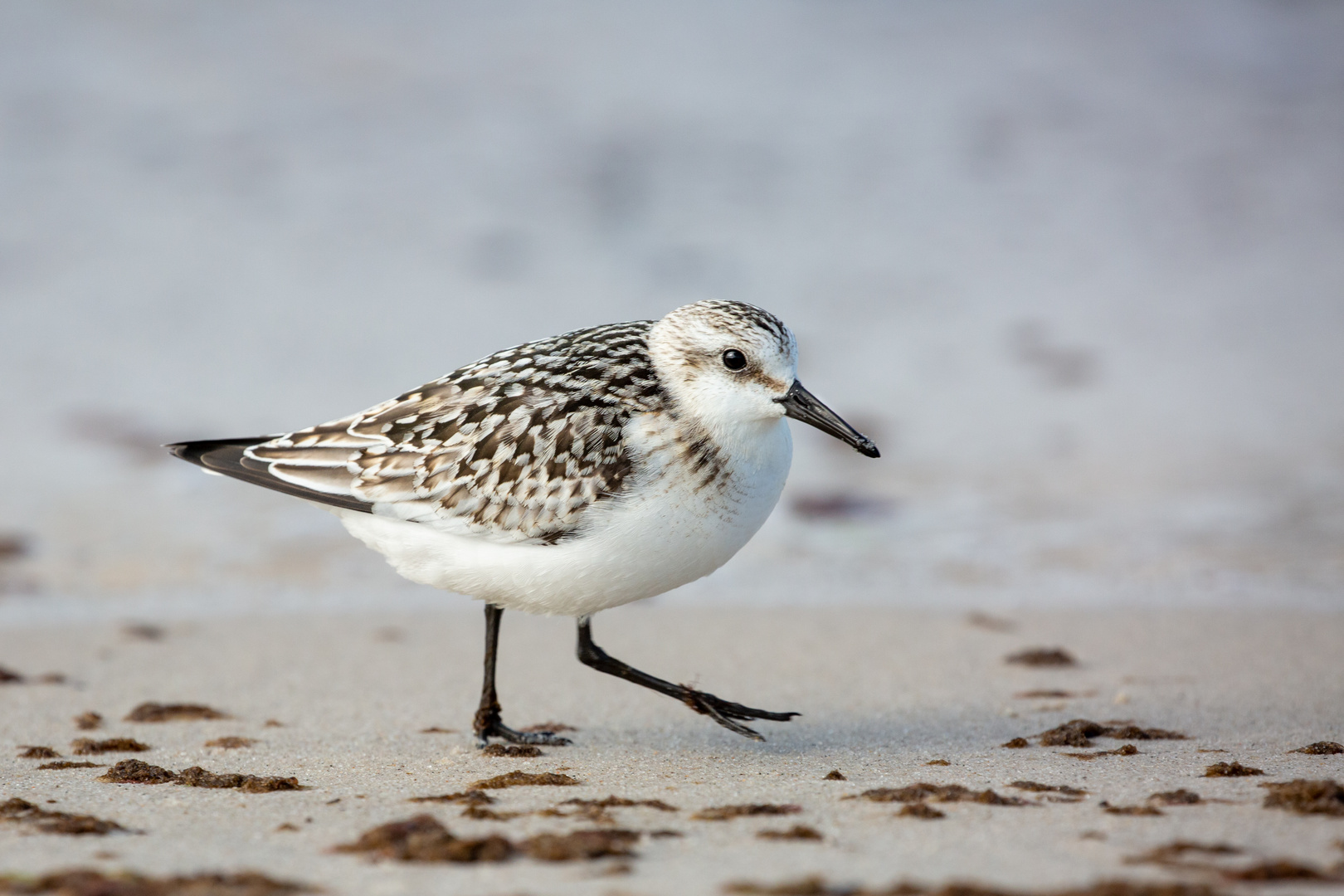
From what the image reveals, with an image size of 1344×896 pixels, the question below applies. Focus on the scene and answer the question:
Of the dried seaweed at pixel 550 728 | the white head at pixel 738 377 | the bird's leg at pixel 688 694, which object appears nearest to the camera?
the white head at pixel 738 377

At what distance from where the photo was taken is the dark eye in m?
4.29

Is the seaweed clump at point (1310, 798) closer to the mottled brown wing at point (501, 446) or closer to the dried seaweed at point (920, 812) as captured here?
the dried seaweed at point (920, 812)

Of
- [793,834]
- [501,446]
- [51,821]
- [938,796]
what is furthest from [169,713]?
[938,796]

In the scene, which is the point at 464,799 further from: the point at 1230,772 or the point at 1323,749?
the point at 1323,749

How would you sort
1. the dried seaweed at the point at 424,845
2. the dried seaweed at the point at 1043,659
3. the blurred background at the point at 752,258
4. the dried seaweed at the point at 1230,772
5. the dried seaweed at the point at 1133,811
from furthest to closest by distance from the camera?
Answer: the blurred background at the point at 752,258 → the dried seaweed at the point at 1043,659 → the dried seaweed at the point at 1230,772 → the dried seaweed at the point at 1133,811 → the dried seaweed at the point at 424,845

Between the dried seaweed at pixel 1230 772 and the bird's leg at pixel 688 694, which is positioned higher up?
the bird's leg at pixel 688 694

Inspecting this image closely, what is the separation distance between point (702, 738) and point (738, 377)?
1.31m

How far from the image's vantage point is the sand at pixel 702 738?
9.71 ft

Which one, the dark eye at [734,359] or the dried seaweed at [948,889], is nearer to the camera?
the dried seaweed at [948,889]

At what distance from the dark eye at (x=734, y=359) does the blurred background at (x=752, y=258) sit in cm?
293

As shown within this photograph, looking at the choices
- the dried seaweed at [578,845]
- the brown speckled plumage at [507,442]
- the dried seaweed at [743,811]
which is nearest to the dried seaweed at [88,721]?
the brown speckled plumage at [507,442]

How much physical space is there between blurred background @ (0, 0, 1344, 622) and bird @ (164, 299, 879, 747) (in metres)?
2.68

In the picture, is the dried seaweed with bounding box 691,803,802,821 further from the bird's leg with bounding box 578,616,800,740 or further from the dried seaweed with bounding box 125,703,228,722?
the dried seaweed with bounding box 125,703,228,722

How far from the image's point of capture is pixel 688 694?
4543 millimetres
